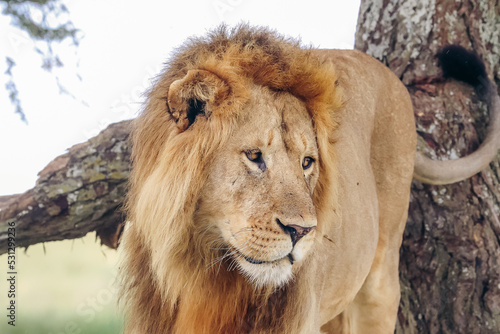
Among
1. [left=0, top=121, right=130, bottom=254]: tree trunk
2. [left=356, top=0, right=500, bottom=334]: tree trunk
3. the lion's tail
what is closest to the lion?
[left=0, top=121, right=130, bottom=254]: tree trunk

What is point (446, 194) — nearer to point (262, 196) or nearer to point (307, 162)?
point (307, 162)

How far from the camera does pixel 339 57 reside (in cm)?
393

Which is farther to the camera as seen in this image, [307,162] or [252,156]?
[307,162]

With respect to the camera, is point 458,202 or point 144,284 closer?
point 144,284

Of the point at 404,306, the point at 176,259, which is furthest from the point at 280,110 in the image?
the point at 404,306

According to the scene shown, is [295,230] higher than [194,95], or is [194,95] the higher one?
[194,95]

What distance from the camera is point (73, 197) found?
13.2ft

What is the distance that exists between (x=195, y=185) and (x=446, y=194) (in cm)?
320

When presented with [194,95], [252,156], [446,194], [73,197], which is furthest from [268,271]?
[446,194]

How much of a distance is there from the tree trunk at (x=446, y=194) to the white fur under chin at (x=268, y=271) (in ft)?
9.51

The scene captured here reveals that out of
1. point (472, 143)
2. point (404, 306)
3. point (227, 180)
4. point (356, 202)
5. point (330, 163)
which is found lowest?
point (404, 306)

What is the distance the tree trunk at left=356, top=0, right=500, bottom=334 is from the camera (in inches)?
191

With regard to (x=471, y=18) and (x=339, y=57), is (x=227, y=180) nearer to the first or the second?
(x=339, y=57)

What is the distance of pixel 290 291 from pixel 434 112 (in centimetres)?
291
